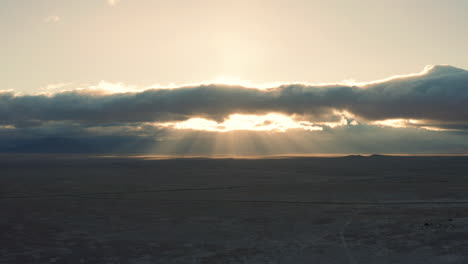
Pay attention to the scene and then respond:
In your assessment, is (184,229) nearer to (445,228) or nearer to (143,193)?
(445,228)

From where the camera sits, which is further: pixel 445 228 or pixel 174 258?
pixel 445 228

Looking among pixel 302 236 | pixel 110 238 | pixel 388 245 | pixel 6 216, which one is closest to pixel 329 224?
pixel 302 236

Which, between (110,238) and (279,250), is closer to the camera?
(279,250)

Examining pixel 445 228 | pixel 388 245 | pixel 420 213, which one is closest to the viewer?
pixel 388 245

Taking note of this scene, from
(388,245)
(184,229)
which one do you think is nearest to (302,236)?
(388,245)

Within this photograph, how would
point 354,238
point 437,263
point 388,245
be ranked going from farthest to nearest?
point 354,238 → point 388,245 → point 437,263

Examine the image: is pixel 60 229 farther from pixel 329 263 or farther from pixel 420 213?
pixel 420 213

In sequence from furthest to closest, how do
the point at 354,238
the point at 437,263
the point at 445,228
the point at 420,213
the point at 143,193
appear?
the point at 143,193 < the point at 420,213 < the point at 445,228 < the point at 354,238 < the point at 437,263

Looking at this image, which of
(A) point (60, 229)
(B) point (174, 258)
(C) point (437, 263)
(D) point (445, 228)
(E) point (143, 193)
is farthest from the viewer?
(E) point (143, 193)
